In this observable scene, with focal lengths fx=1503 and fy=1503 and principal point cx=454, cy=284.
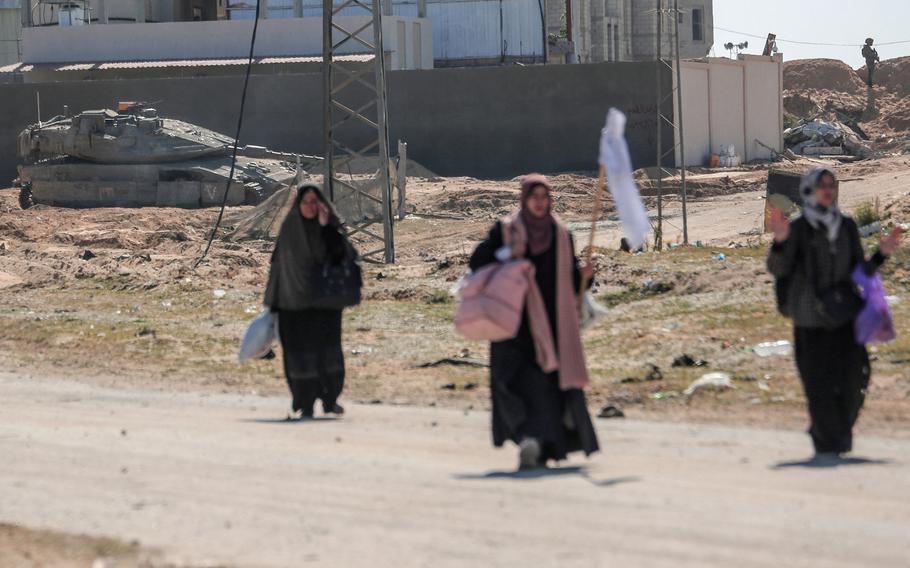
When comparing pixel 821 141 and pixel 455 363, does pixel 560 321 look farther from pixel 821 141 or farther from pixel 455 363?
pixel 821 141

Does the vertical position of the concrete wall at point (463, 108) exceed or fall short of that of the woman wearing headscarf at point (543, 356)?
it exceeds it

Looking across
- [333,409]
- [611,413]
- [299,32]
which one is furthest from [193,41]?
[611,413]

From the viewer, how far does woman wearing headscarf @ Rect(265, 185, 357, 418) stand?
9.60 meters

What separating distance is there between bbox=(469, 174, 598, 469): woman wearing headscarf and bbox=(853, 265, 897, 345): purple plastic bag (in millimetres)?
1373

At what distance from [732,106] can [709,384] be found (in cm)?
3061

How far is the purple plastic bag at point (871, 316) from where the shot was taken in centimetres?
742

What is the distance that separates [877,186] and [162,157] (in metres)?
15.2

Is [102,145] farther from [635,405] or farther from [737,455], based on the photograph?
[737,455]

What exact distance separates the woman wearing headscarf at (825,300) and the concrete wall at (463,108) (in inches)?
1181

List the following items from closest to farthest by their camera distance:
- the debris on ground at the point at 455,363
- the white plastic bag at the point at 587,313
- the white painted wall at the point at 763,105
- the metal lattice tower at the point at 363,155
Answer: the white plastic bag at the point at 587,313 < the debris on ground at the point at 455,363 < the metal lattice tower at the point at 363,155 < the white painted wall at the point at 763,105

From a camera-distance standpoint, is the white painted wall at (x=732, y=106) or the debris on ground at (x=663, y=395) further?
the white painted wall at (x=732, y=106)

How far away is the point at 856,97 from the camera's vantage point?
59.1 metres

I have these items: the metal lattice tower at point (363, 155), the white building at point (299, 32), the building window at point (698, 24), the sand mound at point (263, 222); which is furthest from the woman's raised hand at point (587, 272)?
the building window at point (698, 24)

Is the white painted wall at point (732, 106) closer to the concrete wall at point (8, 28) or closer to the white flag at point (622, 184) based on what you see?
the concrete wall at point (8, 28)
